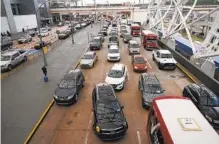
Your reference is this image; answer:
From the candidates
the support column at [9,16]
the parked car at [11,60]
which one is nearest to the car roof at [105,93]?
the parked car at [11,60]

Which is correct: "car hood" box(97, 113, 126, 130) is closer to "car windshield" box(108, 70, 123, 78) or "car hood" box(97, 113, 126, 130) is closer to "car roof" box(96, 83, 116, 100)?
"car roof" box(96, 83, 116, 100)

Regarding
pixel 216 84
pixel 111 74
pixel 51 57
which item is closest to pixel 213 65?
pixel 216 84

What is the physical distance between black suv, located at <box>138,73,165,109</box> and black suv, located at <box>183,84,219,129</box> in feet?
7.10

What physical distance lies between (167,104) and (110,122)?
3.59m

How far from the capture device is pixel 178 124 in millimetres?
7555

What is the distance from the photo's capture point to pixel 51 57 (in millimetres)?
27812

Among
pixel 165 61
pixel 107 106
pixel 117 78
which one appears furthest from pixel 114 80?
pixel 165 61

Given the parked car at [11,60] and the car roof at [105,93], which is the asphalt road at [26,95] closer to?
the parked car at [11,60]

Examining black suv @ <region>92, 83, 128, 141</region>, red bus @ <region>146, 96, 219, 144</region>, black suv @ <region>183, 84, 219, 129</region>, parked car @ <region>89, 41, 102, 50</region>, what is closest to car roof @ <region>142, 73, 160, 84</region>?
black suv @ <region>183, 84, 219, 129</region>

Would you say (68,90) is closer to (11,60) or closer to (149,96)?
(149,96)

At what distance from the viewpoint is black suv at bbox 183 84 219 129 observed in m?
11.7

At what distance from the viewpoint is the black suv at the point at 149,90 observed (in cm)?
1379

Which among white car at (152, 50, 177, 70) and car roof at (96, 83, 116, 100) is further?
white car at (152, 50, 177, 70)

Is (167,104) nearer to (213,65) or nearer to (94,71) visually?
(213,65)
